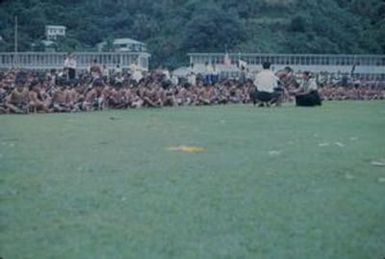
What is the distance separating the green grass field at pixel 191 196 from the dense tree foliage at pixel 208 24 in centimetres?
3662

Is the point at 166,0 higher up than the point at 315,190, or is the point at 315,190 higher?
the point at 166,0

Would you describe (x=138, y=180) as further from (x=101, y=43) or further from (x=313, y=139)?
(x=101, y=43)

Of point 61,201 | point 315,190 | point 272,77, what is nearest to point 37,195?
point 61,201

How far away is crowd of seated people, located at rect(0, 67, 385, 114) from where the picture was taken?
1833cm

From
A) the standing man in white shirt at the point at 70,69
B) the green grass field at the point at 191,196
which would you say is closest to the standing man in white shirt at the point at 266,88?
the standing man in white shirt at the point at 70,69

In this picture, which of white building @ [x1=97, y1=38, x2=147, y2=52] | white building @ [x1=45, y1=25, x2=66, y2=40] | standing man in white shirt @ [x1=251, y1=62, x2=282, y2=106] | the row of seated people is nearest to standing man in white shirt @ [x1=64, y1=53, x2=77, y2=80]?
the row of seated people

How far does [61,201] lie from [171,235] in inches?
56.8

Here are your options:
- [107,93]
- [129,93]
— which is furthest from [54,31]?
[107,93]

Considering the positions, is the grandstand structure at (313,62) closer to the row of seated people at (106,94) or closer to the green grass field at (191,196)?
the row of seated people at (106,94)

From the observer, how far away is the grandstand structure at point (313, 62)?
40.8m

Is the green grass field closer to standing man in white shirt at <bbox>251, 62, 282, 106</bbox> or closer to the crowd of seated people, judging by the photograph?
the crowd of seated people

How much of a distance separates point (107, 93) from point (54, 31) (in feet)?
103

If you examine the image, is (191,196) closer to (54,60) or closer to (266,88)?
(266,88)

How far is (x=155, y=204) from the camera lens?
20.1 feet
